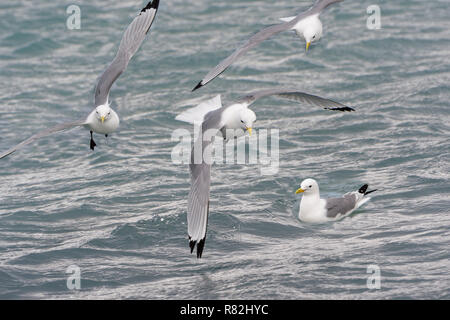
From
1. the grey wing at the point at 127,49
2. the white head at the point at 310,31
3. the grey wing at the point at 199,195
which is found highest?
the white head at the point at 310,31

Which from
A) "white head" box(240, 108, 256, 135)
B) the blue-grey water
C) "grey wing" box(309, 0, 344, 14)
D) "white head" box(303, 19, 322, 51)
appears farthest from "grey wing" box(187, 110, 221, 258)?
"grey wing" box(309, 0, 344, 14)

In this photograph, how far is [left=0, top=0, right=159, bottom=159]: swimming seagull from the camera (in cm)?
946

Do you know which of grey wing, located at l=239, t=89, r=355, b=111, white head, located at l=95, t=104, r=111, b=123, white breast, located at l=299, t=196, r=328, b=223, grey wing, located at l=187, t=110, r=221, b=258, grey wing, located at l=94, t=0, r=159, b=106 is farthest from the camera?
white breast, located at l=299, t=196, r=328, b=223

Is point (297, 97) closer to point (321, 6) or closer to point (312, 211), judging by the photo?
point (312, 211)

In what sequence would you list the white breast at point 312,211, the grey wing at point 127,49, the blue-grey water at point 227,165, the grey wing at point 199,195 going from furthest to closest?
the white breast at point 312,211 → the grey wing at point 127,49 → the blue-grey water at point 227,165 → the grey wing at point 199,195

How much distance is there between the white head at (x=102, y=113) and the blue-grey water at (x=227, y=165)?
1633mm

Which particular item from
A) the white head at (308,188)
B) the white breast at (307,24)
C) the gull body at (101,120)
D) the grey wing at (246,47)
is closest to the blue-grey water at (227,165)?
the white head at (308,188)

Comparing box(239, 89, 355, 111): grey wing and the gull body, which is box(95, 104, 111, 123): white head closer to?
the gull body

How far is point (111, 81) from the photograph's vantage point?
33.2ft

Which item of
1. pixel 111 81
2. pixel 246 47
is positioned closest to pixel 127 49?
pixel 111 81

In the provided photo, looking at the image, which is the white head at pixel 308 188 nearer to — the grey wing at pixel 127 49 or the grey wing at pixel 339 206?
the grey wing at pixel 339 206

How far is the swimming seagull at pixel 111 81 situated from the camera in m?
9.46

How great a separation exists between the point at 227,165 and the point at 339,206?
2.77 metres

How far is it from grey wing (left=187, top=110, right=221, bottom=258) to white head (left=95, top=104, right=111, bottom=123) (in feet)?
3.74
